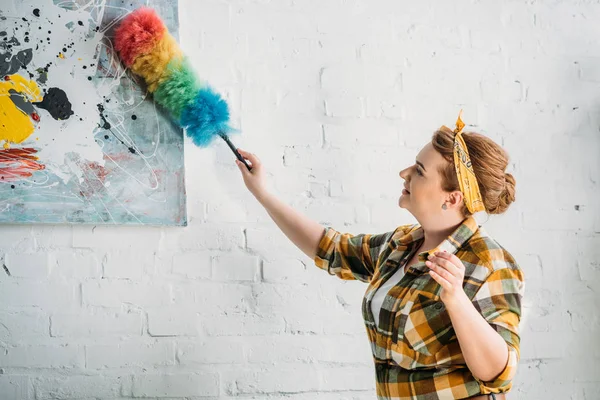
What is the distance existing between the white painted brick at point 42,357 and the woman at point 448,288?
0.77 meters

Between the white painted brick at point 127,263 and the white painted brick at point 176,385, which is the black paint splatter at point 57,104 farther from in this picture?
the white painted brick at point 176,385

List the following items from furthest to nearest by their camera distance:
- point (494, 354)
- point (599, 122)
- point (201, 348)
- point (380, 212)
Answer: point (599, 122) < point (380, 212) < point (201, 348) < point (494, 354)

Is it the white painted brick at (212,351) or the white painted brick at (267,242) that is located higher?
the white painted brick at (267,242)

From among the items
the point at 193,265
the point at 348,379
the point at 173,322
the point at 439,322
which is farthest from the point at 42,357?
the point at 439,322

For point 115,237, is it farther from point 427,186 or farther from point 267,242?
point 427,186

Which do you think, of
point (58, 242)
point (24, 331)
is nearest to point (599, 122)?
point (58, 242)

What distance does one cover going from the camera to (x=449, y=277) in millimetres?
1175

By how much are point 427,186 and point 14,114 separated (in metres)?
1.03

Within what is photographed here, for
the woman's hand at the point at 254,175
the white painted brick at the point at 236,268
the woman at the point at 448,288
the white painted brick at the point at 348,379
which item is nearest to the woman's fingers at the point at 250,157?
the woman's hand at the point at 254,175

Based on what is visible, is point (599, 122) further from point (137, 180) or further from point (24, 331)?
point (24, 331)

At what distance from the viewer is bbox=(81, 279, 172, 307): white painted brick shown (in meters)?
1.62

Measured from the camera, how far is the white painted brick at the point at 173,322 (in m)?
1.66

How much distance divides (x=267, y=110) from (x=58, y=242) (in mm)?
655

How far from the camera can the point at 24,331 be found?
1589 mm
